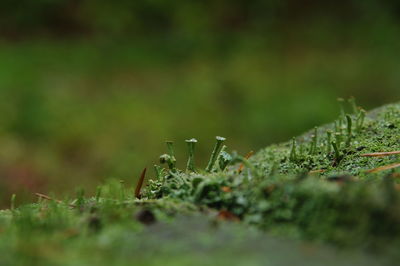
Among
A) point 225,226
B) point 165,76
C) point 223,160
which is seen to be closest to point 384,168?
point 223,160

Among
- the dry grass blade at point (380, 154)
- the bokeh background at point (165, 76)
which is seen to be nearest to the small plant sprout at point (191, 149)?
the dry grass blade at point (380, 154)

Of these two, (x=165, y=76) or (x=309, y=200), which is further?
(x=165, y=76)

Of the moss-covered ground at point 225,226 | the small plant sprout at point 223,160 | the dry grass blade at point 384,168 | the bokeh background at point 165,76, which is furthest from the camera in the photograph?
the bokeh background at point 165,76

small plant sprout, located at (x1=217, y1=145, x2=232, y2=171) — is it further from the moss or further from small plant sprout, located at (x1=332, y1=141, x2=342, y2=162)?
small plant sprout, located at (x1=332, y1=141, x2=342, y2=162)

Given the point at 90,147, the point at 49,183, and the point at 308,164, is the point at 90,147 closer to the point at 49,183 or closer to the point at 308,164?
the point at 49,183

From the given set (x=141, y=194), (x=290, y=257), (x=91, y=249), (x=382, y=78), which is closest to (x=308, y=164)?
(x=141, y=194)

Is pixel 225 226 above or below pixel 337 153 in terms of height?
below

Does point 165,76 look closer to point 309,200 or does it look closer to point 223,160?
point 223,160

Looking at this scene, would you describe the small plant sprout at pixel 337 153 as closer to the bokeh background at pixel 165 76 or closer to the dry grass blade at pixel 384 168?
the dry grass blade at pixel 384 168
